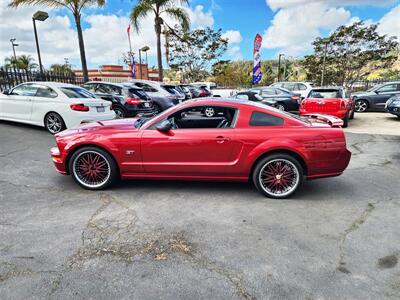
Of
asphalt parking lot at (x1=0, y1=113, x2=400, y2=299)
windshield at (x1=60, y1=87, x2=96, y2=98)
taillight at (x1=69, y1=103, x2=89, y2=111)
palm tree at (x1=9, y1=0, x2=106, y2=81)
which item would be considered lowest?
asphalt parking lot at (x1=0, y1=113, x2=400, y2=299)

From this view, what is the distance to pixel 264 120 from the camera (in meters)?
4.02

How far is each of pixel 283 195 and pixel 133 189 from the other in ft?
7.45

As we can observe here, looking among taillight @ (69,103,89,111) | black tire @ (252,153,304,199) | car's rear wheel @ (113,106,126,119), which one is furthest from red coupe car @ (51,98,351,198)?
car's rear wheel @ (113,106,126,119)

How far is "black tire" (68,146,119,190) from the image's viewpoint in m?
4.16

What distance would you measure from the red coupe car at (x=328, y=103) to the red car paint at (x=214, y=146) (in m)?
6.08

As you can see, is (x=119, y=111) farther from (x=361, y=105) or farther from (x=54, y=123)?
(x=361, y=105)

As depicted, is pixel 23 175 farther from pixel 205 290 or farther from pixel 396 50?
pixel 396 50

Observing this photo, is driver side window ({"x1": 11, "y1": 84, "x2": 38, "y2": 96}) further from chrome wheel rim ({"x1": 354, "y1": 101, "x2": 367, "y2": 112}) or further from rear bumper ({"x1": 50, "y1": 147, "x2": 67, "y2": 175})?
chrome wheel rim ({"x1": 354, "y1": 101, "x2": 367, "y2": 112})

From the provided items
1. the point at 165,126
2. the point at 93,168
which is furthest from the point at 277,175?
the point at 93,168

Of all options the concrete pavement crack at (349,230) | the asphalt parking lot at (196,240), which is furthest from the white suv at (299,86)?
the concrete pavement crack at (349,230)

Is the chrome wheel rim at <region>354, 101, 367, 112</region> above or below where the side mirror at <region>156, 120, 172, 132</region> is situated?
below

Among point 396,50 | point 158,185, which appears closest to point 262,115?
Answer: point 158,185

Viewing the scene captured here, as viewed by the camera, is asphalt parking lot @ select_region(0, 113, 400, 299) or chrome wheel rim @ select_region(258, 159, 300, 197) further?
chrome wheel rim @ select_region(258, 159, 300, 197)

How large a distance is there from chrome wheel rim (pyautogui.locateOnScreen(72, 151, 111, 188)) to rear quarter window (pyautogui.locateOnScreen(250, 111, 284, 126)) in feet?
7.42
